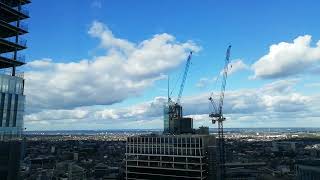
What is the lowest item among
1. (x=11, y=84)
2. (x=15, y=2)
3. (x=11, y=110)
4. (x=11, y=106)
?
(x=11, y=110)

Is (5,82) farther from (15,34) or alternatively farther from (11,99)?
(15,34)

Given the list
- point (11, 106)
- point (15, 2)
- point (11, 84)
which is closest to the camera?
point (11, 106)

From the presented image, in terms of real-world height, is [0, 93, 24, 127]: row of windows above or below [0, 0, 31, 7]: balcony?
A: below

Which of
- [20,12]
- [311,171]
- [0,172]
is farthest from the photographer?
[311,171]

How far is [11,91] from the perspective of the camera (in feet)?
311

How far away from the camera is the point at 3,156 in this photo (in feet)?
280

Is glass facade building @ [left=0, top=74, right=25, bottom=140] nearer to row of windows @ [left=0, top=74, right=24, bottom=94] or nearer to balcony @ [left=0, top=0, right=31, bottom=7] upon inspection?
row of windows @ [left=0, top=74, right=24, bottom=94]

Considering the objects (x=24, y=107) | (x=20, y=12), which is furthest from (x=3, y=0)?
(x=24, y=107)

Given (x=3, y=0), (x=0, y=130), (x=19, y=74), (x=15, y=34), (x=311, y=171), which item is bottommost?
(x=311, y=171)

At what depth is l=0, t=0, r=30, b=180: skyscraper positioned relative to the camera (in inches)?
3408

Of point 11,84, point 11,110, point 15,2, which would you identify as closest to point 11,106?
point 11,110

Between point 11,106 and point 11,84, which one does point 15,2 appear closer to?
point 11,84

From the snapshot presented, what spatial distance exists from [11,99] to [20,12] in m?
19.5

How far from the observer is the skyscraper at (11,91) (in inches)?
3408
